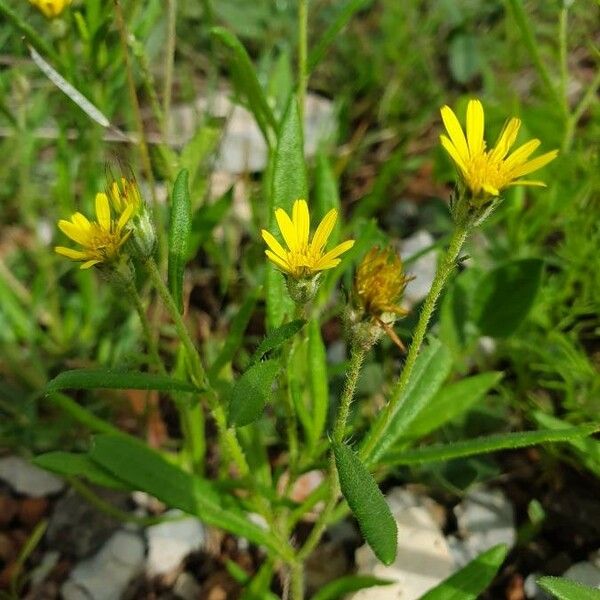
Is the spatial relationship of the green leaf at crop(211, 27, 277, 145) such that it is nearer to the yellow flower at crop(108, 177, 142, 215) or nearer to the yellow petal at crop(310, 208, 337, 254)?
the yellow flower at crop(108, 177, 142, 215)

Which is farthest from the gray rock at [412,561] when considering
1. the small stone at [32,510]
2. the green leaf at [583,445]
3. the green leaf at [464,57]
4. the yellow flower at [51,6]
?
the green leaf at [464,57]

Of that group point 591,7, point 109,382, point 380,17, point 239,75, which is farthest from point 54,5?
point 591,7

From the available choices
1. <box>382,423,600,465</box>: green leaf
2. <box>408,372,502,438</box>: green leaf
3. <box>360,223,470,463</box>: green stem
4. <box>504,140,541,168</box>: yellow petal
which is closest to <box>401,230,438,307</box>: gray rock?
<box>408,372,502,438</box>: green leaf

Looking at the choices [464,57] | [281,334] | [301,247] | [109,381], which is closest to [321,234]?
[301,247]

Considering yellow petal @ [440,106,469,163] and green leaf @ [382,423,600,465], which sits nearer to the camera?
yellow petal @ [440,106,469,163]

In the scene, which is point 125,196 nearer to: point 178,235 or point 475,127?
point 178,235

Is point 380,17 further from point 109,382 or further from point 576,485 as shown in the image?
point 109,382

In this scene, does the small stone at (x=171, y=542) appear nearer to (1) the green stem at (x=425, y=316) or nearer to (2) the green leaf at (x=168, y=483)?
(2) the green leaf at (x=168, y=483)
